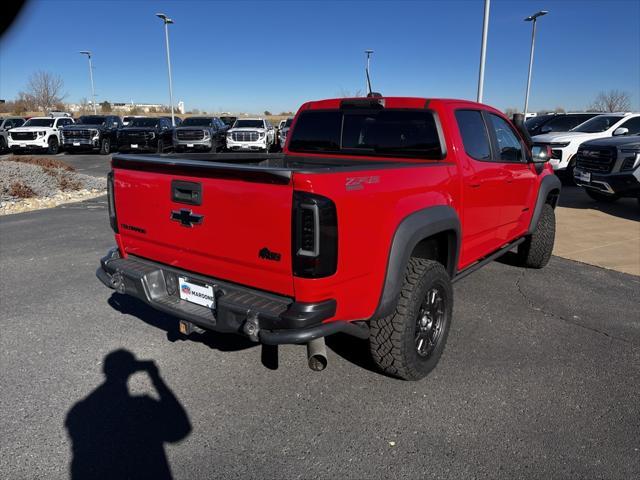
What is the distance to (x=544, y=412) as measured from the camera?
2.98m

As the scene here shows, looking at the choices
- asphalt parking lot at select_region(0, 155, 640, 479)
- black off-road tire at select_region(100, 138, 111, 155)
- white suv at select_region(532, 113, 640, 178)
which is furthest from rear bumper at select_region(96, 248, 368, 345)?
black off-road tire at select_region(100, 138, 111, 155)

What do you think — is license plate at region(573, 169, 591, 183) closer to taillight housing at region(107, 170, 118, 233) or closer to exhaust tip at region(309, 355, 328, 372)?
exhaust tip at region(309, 355, 328, 372)

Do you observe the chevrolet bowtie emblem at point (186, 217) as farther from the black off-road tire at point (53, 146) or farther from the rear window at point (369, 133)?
the black off-road tire at point (53, 146)

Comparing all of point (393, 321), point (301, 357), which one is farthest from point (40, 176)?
point (393, 321)

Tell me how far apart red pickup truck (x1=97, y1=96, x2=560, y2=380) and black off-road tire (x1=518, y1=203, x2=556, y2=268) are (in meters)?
1.52

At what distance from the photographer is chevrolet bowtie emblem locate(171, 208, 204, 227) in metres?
2.86

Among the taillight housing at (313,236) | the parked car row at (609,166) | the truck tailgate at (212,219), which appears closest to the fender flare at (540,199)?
the taillight housing at (313,236)

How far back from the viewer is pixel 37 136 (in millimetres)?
21984

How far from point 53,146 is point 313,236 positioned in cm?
2457

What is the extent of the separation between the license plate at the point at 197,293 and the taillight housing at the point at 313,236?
67 centimetres

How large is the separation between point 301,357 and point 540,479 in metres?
1.78

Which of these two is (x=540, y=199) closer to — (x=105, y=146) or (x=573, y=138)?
(x=573, y=138)

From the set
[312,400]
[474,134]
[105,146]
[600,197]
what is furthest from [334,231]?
[105,146]

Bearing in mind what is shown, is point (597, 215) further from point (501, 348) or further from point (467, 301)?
point (501, 348)
